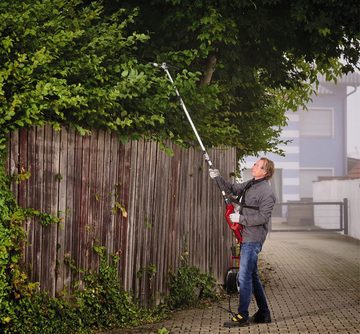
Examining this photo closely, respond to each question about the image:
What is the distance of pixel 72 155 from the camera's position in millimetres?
7781

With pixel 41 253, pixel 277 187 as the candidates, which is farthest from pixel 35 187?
pixel 277 187

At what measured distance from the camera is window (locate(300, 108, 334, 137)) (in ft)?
128

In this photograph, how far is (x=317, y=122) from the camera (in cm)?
3934

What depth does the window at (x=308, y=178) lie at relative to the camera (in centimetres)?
3875

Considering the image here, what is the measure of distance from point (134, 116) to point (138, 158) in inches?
25.2

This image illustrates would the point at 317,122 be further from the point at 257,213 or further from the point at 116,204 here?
the point at 116,204

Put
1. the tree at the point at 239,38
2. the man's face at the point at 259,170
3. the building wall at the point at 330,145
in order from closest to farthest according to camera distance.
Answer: the man's face at the point at 259,170, the tree at the point at 239,38, the building wall at the point at 330,145

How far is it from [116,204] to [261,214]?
4.86ft

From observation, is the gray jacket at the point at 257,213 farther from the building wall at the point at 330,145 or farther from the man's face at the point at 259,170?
the building wall at the point at 330,145

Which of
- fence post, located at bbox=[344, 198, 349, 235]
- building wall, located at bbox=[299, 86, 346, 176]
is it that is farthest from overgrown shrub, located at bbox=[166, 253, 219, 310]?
building wall, located at bbox=[299, 86, 346, 176]

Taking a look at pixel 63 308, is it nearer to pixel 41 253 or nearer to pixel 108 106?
pixel 41 253

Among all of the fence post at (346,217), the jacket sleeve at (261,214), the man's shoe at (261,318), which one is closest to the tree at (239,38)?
the jacket sleeve at (261,214)

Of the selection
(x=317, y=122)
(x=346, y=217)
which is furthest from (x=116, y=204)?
(x=317, y=122)

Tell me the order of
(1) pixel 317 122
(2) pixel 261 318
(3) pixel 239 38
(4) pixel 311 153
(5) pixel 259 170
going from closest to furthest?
(5) pixel 259 170 < (2) pixel 261 318 < (3) pixel 239 38 < (4) pixel 311 153 < (1) pixel 317 122
